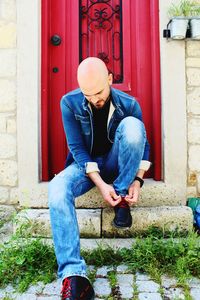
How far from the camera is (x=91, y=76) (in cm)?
250

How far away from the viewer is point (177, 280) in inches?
95.8

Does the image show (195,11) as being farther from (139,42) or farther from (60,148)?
(60,148)

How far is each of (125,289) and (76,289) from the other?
40 cm

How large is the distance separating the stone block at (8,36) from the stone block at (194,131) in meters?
1.87

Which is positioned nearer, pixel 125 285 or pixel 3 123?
pixel 125 285

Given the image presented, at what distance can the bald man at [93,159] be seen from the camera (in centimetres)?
227

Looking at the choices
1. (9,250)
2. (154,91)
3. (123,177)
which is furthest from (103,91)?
(9,250)

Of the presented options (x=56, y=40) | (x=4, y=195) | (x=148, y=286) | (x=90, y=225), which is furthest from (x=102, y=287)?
(x=56, y=40)

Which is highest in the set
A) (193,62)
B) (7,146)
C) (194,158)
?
(193,62)

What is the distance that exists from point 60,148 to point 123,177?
123 centimetres

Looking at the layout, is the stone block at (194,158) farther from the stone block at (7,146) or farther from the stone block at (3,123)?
the stone block at (3,123)

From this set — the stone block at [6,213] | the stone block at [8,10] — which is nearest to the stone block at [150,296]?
the stone block at [6,213]

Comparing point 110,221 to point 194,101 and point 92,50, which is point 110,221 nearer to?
point 194,101

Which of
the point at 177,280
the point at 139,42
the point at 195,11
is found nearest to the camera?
the point at 177,280
